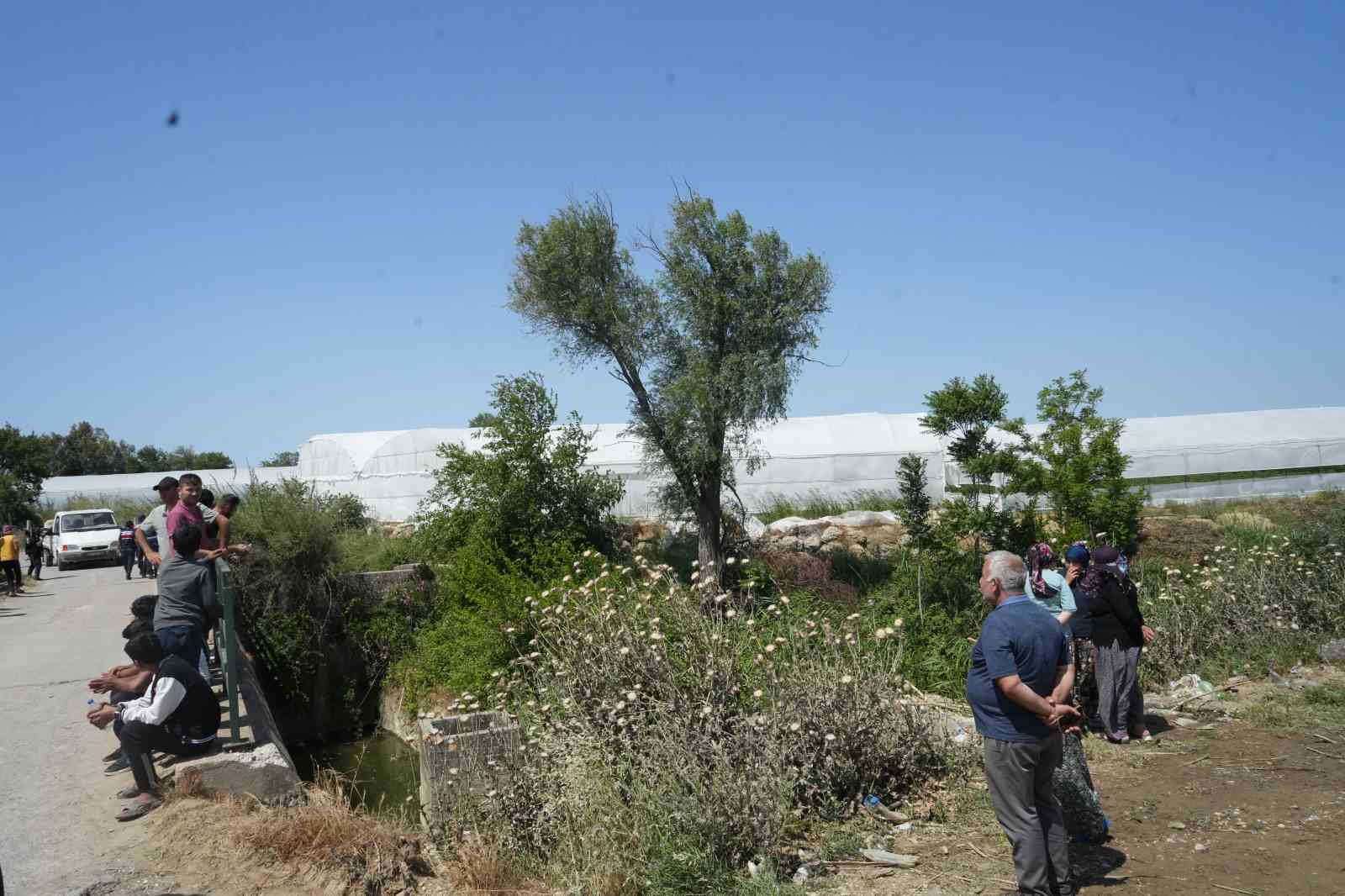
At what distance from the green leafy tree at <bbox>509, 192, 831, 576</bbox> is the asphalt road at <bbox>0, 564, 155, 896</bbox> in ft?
27.0

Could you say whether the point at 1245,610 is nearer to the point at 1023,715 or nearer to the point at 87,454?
the point at 1023,715

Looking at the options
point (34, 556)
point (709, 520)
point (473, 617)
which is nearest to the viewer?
point (473, 617)

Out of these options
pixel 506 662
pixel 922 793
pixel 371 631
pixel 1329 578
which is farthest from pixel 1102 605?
pixel 371 631

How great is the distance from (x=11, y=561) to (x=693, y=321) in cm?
1471

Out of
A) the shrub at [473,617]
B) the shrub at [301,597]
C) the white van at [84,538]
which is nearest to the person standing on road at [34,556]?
the white van at [84,538]

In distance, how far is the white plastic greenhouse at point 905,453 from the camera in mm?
24688

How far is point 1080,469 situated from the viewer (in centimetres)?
1291

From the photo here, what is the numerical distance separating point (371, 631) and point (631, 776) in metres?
10.4

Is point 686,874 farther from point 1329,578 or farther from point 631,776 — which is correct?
point 1329,578

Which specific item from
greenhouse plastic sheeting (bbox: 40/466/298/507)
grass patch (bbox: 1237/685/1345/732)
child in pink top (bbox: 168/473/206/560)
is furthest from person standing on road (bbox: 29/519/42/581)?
grass patch (bbox: 1237/685/1345/732)

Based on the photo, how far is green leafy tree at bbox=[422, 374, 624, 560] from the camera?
15.6 metres

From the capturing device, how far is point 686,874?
5.67 m

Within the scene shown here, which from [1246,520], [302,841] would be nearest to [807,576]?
[1246,520]

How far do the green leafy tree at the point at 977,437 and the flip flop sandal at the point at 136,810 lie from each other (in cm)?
1037
